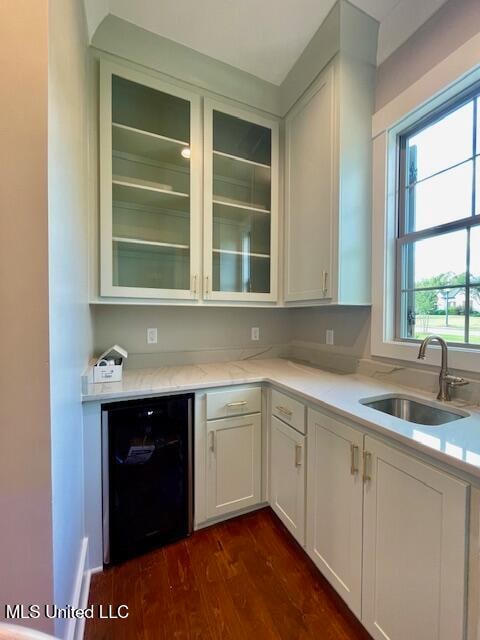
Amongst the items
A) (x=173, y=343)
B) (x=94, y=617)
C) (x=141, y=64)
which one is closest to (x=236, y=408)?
(x=173, y=343)

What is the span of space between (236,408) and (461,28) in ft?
7.21

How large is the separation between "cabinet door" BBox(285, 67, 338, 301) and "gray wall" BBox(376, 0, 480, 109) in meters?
0.33

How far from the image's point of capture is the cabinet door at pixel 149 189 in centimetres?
162

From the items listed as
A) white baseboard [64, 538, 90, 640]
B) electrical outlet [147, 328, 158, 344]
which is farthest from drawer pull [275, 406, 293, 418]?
white baseboard [64, 538, 90, 640]

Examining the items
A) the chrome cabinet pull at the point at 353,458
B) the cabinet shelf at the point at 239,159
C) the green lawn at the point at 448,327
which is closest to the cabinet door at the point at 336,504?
the chrome cabinet pull at the point at 353,458

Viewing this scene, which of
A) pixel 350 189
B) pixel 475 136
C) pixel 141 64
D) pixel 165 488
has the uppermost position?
pixel 141 64

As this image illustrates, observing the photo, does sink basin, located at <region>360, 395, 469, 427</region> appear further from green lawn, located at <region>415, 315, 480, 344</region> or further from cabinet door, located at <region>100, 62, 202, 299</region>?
cabinet door, located at <region>100, 62, 202, 299</region>

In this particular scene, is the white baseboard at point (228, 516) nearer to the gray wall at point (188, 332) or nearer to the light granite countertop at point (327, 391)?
the light granite countertop at point (327, 391)

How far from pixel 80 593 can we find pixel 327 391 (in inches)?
54.4

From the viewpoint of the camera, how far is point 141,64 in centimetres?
165

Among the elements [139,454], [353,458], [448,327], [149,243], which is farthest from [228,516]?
[149,243]

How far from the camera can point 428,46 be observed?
1408 mm

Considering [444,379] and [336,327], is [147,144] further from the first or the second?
[444,379]

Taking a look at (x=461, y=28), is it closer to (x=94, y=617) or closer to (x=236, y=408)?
(x=236, y=408)
